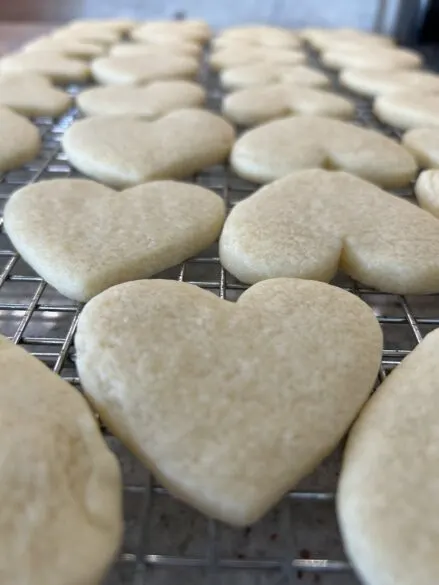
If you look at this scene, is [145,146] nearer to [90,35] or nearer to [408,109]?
[408,109]

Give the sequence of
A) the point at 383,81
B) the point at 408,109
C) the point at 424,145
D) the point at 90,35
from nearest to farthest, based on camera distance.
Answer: the point at 424,145, the point at 408,109, the point at 383,81, the point at 90,35

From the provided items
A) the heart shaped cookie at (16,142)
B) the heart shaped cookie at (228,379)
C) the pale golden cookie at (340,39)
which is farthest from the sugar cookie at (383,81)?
the heart shaped cookie at (228,379)

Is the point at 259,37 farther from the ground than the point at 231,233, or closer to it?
closer to it

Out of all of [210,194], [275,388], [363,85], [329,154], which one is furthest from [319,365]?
[363,85]

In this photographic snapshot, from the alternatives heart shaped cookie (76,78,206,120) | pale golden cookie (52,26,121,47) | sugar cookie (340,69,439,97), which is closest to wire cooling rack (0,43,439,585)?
heart shaped cookie (76,78,206,120)

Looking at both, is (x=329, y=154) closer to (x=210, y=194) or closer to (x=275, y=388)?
(x=210, y=194)

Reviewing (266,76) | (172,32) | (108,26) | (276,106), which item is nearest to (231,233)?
(276,106)

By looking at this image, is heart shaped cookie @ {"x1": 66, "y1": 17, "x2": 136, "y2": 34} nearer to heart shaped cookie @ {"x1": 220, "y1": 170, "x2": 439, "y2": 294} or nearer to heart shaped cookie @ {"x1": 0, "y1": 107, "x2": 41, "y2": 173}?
heart shaped cookie @ {"x1": 0, "y1": 107, "x2": 41, "y2": 173}

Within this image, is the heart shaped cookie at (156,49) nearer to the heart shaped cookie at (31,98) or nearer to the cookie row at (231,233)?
the heart shaped cookie at (31,98)
